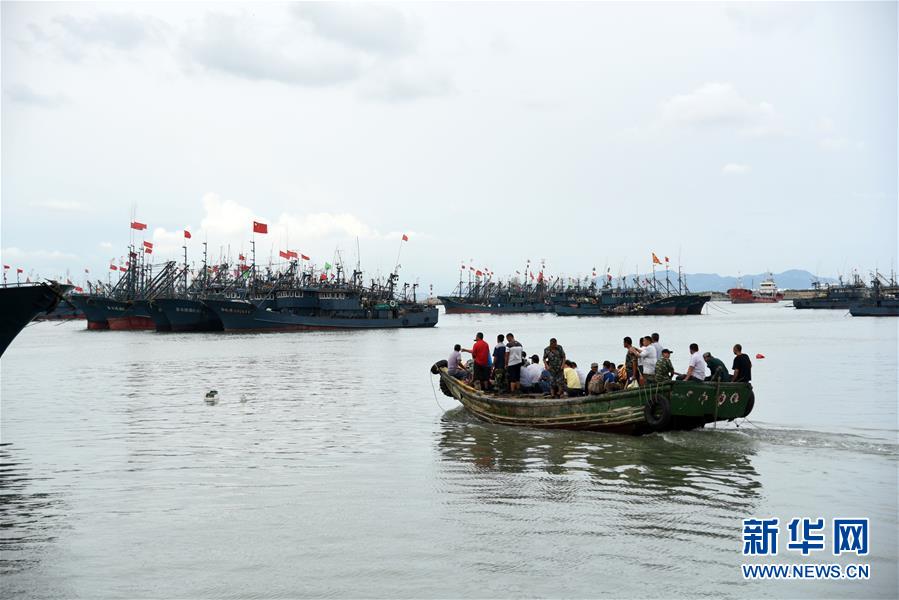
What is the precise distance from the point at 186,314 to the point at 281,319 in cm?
1151

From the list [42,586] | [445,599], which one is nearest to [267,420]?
[42,586]

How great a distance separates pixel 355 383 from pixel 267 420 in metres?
11.4

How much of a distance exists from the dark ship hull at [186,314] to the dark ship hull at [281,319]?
302 cm

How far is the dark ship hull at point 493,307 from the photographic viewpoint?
166 m

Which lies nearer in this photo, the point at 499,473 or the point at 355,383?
the point at 499,473

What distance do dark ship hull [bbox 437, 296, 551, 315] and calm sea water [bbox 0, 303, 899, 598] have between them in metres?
139

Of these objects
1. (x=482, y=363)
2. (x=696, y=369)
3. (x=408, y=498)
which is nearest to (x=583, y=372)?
(x=482, y=363)

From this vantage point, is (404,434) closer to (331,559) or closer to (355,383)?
(331,559)

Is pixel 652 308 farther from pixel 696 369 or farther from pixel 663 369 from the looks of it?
pixel 663 369

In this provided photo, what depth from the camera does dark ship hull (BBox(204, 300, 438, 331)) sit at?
277 ft

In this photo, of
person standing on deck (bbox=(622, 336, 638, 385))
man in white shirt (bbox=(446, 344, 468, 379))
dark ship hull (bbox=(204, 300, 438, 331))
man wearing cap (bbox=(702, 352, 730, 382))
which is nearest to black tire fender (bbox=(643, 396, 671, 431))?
person standing on deck (bbox=(622, 336, 638, 385))

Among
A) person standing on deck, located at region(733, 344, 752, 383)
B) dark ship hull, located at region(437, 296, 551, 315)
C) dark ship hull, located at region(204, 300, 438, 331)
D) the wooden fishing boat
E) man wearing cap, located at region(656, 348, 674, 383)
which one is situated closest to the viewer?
the wooden fishing boat

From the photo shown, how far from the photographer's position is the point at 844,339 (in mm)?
60094

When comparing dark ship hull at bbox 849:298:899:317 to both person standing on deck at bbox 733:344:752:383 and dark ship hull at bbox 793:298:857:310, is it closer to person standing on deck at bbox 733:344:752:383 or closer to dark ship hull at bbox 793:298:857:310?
dark ship hull at bbox 793:298:857:310
